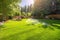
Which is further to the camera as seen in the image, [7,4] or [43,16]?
[43,16]

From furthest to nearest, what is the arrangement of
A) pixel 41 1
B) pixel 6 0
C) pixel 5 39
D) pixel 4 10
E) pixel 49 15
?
1. pixel 41 1
2. pixel 49 15
3. pixel 4 10
4. pixel 6 0
5. pixel 5 39

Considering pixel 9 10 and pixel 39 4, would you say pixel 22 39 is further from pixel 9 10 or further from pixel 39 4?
pixel 39 4

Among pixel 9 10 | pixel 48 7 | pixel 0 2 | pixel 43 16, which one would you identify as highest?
pixel 0 2

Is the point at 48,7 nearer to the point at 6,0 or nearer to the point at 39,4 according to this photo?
the point at 39,4

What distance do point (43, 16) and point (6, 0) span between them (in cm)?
2001

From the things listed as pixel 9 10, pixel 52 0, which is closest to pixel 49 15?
pixel 52 0

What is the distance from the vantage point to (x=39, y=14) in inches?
1362

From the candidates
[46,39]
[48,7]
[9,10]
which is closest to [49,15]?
[48,7]

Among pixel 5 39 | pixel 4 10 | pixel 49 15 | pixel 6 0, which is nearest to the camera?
pixel 5 39

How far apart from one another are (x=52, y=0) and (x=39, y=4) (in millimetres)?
3583

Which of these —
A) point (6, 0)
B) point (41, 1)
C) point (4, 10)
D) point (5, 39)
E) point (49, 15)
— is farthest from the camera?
point (41, 1)

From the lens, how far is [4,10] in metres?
15.1

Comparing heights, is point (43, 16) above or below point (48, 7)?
below

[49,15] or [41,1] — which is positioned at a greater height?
[41,1]
